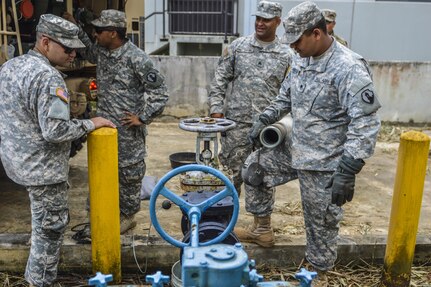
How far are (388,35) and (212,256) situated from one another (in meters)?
8.84

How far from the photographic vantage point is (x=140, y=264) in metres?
3.89

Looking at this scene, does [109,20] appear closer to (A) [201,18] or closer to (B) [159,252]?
(B) [159,252]

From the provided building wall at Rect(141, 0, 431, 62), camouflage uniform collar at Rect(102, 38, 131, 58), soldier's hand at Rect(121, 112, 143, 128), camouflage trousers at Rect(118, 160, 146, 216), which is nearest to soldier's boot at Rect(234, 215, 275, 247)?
camouflage trousers at Rect(118, 160, 146, 216)

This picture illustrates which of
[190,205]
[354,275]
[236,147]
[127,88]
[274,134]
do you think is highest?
[127,88]

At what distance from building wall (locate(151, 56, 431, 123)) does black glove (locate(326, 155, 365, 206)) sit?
6.74 meters

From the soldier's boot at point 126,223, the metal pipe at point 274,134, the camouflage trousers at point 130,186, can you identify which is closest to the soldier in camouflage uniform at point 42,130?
the camouflage trousers at point 130,186

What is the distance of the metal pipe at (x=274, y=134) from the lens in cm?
362

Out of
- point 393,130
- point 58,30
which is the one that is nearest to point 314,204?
point 58,30

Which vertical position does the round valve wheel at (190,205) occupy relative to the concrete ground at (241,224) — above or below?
above

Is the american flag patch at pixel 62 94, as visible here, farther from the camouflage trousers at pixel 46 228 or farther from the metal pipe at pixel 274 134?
the metal pipe at pixel 274 134

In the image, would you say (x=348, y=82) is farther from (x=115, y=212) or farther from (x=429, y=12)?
(x=429, y=12)

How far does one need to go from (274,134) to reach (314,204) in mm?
645

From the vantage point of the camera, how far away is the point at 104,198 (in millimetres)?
3375

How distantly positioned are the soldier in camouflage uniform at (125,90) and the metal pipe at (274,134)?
0.94 m
